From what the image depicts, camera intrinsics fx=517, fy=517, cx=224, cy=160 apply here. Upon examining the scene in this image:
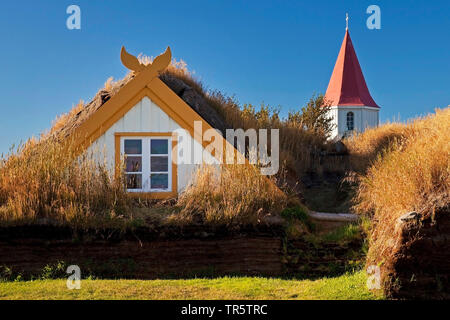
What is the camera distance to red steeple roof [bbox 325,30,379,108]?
3847 cm

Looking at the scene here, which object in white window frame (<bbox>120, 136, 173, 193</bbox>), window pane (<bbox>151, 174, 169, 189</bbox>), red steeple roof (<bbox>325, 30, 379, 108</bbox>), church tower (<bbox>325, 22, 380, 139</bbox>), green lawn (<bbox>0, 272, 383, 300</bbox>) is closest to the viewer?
green lawn (<bbox>0, 272, 383, 300</bbox>)

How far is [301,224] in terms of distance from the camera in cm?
970

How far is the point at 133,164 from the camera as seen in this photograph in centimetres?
1070

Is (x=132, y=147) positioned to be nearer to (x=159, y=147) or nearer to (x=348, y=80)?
(x=159, y=147)

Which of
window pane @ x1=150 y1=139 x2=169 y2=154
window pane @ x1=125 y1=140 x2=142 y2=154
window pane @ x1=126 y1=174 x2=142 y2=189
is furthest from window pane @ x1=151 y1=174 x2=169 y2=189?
window pane @ x1=125 y1=140 x2=142 y2=154

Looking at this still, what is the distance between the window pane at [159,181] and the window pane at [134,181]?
0.87 ft

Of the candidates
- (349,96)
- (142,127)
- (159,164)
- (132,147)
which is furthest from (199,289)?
(349,96)

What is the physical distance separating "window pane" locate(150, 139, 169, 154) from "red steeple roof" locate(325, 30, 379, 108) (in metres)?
29.3

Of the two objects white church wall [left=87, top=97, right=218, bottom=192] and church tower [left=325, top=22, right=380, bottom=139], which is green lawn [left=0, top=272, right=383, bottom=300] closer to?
white church wall [left=87, top=97, right=218, bottom=192]

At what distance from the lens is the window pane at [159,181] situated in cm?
1069

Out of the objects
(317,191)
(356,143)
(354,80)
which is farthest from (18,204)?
(354,80)

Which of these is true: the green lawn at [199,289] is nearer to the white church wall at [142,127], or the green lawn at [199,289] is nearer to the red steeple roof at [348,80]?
the white church wall at [142,127]

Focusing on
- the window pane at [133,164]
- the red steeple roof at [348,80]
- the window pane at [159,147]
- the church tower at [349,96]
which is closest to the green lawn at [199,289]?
the window pane at [133,164]
